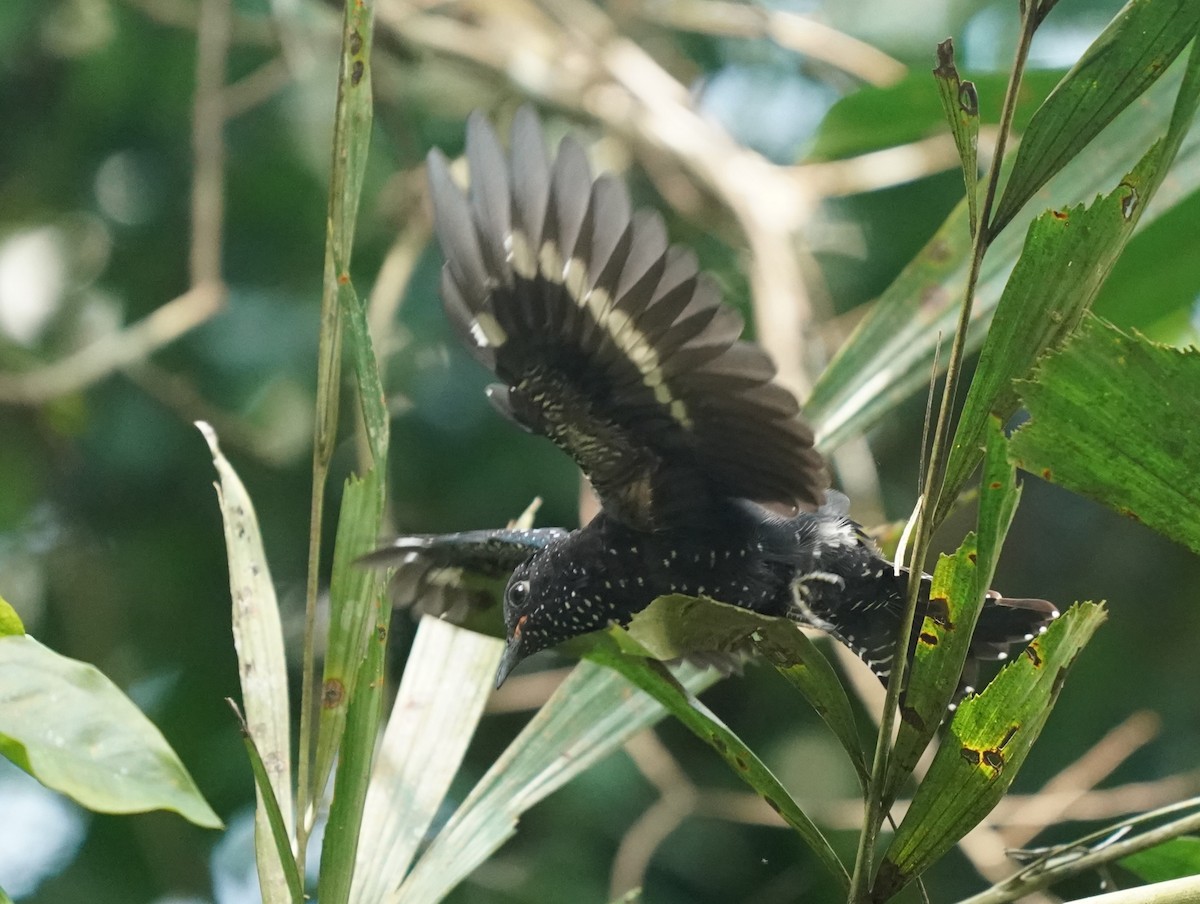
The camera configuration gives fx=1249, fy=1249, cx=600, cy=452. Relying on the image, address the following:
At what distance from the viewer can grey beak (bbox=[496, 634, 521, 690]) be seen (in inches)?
65.7

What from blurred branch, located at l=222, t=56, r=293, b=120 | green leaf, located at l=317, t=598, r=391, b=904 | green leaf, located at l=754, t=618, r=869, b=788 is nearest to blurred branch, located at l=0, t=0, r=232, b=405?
blurred branch, located at l=222, t=56, r=293, b=120

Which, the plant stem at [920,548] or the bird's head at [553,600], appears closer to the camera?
the plant stem at [920,548]

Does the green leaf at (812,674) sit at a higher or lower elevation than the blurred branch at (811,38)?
lower

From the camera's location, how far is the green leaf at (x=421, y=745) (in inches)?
54.1

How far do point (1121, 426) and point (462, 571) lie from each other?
119 cm

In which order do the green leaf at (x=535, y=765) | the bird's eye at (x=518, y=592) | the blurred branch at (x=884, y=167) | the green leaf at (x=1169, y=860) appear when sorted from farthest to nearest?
the blurred branch at (x=884, y=167)
the bird's eye at (x=518, y=592)
the green leaf at (x=535, y=765)
the green leaf at (x=1169, y=860)

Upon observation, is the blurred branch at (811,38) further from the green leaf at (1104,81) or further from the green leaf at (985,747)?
the green leaf at (985,747)

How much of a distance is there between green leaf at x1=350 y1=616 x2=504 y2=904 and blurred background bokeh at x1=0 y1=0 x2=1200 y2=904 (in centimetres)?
126

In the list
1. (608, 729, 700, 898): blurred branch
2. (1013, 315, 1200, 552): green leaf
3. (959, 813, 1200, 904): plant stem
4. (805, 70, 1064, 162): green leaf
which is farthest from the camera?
(608, 729, 700, 898): blurred branch

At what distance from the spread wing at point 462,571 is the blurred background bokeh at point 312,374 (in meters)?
1.08

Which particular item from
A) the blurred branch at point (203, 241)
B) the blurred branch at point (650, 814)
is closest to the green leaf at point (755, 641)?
the blurred branch at point (650, 814)

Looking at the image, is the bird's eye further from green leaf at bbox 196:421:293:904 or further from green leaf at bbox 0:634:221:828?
green leaf at bbox 0:634:221:828

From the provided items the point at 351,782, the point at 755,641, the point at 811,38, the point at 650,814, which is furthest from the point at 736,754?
the point at 811,38

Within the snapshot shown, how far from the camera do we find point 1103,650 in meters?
3.30
